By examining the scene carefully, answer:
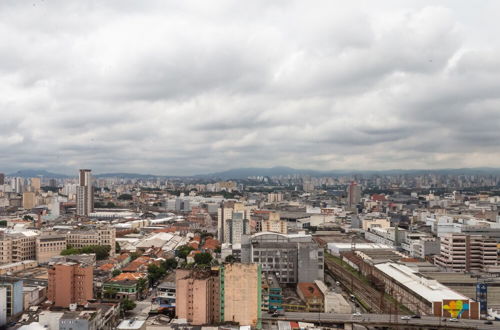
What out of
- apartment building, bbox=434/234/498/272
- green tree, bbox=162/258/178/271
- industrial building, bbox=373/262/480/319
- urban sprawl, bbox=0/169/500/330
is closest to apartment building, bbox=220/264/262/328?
urban sprawl, bbox=0/169/500/330

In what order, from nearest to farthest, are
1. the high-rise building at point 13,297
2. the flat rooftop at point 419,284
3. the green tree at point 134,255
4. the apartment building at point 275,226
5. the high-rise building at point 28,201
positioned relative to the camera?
the high-rise building at point 13,297, the flat rooftop at point 419,284, the green tree at point 134,255, the apartment building at point 275,226, the high-rise building at point 28,201

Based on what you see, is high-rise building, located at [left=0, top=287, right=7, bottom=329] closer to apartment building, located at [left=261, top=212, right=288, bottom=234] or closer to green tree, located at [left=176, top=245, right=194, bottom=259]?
green tree, located at [left=176, top=245, right=194, bottom=259]

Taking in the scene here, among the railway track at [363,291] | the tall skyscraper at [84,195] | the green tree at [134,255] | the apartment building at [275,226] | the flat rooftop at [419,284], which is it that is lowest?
the railway track at [363,291]

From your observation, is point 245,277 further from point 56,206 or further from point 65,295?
point 56,206

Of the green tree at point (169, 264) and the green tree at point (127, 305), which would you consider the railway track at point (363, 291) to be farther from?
the green tree at point (127, 305)

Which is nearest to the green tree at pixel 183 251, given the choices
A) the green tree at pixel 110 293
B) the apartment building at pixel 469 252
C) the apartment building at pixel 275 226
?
the apartment building at pixel 275 226

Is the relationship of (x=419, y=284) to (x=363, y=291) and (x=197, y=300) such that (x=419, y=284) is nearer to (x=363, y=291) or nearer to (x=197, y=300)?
(x=363, y=291)

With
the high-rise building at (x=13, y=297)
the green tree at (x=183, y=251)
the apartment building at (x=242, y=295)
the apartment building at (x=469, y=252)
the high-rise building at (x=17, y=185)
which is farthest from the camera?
the high-rise building at (x=17, y=185)
